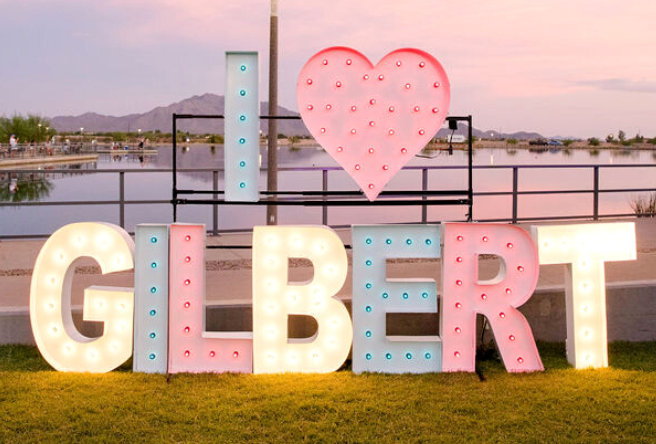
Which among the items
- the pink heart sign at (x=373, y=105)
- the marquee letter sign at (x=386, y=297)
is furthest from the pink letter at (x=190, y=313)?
the pink heart sign at (x=373, y=105)

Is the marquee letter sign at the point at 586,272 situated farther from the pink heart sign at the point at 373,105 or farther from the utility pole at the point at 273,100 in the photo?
the utility pole at the point at 273,100

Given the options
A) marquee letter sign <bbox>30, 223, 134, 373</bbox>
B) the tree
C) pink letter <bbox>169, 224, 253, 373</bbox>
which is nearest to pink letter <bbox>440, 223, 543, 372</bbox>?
pink letter <bbox>169, 224, 253, 373</bbox>

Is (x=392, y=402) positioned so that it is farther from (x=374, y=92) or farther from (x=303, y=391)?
(x=374, y=92)

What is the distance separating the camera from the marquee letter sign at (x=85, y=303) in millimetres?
6176

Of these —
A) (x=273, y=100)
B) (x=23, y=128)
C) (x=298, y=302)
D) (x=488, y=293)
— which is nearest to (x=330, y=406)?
(x=298, y=302)

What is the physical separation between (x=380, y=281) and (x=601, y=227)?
1.77 meters

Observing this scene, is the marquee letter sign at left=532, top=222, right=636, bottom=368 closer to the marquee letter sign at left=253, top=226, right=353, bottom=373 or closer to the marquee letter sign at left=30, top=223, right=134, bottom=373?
the marquee letter sign at left=253, top=226, right=353, bottom=373

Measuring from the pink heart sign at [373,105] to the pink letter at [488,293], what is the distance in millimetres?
775

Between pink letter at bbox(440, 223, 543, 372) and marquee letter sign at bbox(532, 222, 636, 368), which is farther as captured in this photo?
marquee letter sign at bbox(532, 222, 636, 368)

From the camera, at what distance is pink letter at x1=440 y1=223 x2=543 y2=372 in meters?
6.20

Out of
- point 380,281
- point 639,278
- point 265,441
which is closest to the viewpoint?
point 265,441

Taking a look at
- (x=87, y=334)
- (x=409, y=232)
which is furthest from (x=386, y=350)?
(x=87, y=334)

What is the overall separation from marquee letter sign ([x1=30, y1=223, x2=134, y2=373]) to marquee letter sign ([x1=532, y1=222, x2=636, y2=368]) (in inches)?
124

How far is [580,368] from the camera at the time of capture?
637 cm
